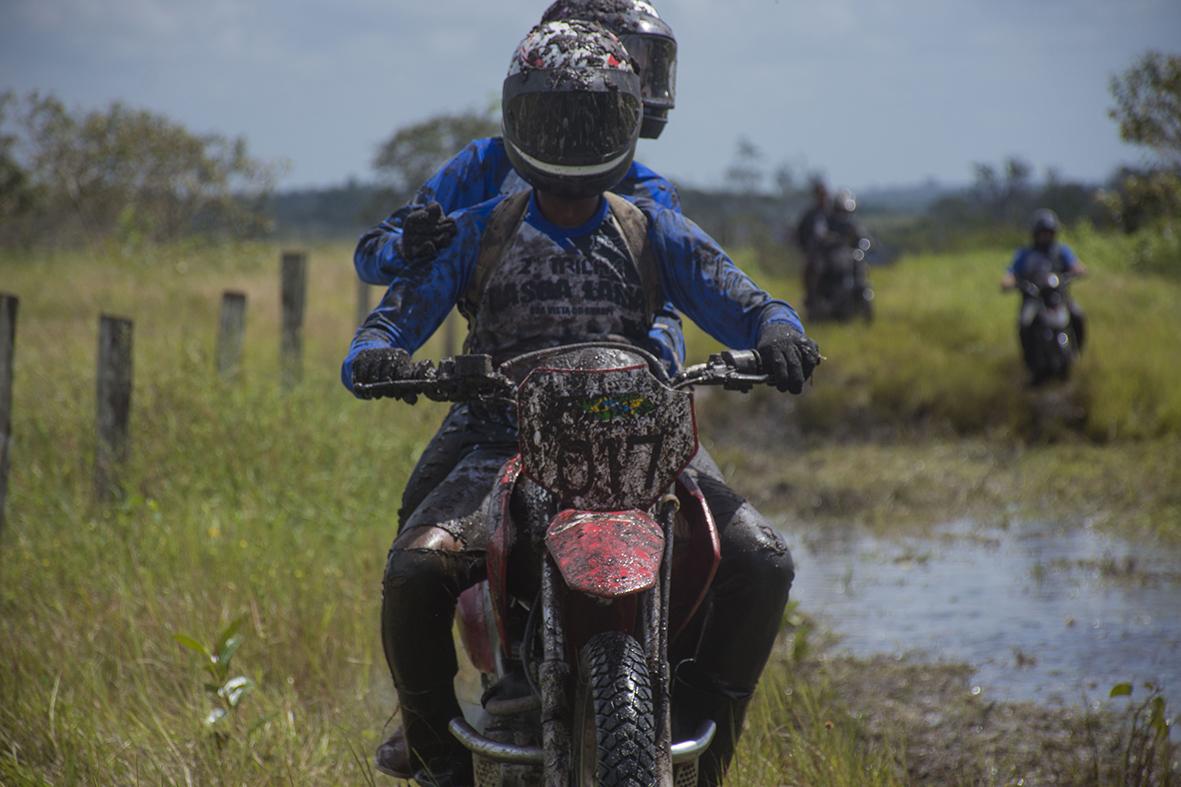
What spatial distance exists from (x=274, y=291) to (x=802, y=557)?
15.0 metres

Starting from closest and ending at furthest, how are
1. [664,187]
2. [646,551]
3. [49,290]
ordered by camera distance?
1. [646,551]
2. [664,187]
3. [49,290]

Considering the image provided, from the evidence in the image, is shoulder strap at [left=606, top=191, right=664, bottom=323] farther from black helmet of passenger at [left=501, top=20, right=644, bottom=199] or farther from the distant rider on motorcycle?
the distant rider on motorcycle

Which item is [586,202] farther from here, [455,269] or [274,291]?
[274,291]

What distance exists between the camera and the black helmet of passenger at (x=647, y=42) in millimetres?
4367

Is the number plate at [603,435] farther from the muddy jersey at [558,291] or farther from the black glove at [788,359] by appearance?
the muddy jersey at [558,291]

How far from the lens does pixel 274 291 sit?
2184 centimetres

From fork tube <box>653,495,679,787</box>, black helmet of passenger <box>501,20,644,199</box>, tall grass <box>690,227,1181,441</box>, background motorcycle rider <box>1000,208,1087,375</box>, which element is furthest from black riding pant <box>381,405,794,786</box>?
background motorcycle rider <box>1000,208,1087,375</box>

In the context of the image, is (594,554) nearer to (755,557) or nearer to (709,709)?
(755,557)

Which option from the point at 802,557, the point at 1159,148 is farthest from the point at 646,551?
the point at 1159,148

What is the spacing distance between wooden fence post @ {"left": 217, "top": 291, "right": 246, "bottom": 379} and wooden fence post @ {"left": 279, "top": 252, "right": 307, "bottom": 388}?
50cm

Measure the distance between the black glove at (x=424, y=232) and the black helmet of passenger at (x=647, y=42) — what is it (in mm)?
1202

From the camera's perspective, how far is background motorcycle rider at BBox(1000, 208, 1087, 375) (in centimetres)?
1350

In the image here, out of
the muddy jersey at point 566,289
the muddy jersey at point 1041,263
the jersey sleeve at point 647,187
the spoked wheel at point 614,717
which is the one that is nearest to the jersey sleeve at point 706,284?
the muddy jersey at point 566,289

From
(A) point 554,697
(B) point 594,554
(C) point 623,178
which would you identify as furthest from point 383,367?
(C) point 623,178
